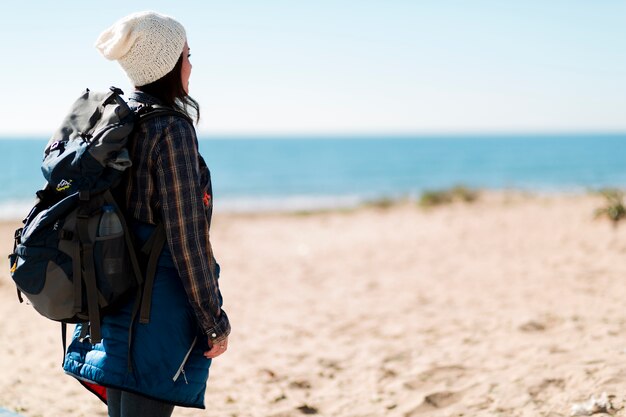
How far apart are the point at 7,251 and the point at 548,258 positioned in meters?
8.79

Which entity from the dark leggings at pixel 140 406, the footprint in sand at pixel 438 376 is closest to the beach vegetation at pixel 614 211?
the footprint in sand at pixel 438 376

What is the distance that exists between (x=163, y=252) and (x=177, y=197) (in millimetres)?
200

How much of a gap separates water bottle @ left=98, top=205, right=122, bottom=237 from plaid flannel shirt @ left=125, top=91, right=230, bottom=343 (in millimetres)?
93

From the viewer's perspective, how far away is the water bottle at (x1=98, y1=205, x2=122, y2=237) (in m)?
2.06

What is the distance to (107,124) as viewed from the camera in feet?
6.84

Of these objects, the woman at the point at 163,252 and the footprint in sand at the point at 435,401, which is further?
the footprint in sand at the point at 435,401

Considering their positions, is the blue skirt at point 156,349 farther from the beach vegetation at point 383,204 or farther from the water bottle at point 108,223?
the beach vegetation at point 383,204

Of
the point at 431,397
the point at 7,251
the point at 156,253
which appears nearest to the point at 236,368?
Result: the point at 431,397

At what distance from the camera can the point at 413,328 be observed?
613 centimetres

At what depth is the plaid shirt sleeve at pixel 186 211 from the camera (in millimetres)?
2094

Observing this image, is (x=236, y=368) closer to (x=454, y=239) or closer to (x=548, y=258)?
(x=548, y=258)

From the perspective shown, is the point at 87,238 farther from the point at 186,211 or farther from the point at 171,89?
the point at 171,89

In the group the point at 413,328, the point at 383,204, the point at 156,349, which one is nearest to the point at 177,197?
the point at 156,349

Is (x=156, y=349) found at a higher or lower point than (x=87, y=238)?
lower
